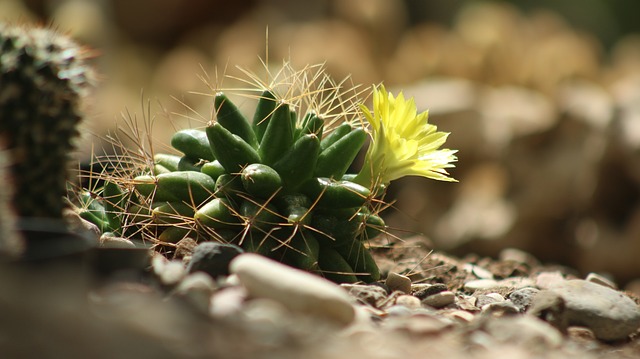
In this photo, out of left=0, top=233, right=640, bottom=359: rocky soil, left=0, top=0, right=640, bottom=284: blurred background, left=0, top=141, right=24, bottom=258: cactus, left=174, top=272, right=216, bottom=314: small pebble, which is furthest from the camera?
left=0, top=0, right=640, bottom=284: blurred background

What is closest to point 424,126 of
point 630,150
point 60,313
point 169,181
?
point 169,181

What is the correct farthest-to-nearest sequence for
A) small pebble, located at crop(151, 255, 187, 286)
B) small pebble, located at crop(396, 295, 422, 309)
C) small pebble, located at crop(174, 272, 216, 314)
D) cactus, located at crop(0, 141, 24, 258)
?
small pebble, located at crop(396, 295, 422, 309)
small pebble, located at crop(151, 255, 187, 286)
small pebble, located at crop(174, 272, 216, 314)
cactus, located at crop(0, 141, 24, 258)

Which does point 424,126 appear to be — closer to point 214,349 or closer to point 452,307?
point 452,307

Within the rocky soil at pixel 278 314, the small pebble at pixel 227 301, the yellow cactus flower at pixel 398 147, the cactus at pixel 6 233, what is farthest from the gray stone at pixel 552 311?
the cactus at pixel 6 233

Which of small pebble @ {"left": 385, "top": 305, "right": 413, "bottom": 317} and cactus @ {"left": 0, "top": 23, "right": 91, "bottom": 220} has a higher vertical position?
cactus @ {"left": 0, "top": 23, "right": 91, "bottom": 220}

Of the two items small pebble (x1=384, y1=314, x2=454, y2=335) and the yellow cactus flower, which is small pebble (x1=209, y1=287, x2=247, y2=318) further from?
the yellow cactus flower

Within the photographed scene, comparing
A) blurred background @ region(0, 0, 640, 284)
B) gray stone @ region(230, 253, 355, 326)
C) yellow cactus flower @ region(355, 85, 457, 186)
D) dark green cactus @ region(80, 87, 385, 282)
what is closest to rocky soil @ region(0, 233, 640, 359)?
A: gray stone @ region(230, 253, 355, 326)

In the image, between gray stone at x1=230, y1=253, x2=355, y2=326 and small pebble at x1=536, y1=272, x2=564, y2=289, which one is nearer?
gray stone at x1=230, y1=253, x2=355, y2=326
